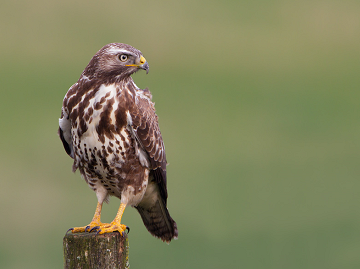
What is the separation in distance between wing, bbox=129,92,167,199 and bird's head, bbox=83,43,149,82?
0.37 m

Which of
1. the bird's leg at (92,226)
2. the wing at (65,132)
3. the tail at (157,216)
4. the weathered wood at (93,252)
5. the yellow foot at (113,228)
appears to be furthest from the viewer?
the tail at (157,216)

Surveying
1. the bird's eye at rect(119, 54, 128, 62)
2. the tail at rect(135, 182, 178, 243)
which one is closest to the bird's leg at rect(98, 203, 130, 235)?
the tail at rect(135, 182, 178, 243)

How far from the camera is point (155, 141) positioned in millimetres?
5203

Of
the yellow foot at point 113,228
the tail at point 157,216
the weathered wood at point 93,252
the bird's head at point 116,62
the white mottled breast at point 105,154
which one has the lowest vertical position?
the weathered wood at point 93,252

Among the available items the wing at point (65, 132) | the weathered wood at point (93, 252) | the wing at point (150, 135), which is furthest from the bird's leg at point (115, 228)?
the wing at point (65, 132)

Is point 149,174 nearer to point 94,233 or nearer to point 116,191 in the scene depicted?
point 116,191

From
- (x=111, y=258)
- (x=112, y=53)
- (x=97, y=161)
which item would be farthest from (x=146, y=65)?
(x=111, y=258)

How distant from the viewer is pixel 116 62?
4.87m

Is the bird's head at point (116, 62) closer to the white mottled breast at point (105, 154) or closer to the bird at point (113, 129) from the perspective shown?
the bird at point (113, 129)

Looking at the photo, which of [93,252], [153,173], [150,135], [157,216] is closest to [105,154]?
[150,135]

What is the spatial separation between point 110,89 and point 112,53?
14.0 inches

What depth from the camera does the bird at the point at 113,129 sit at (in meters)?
4.87

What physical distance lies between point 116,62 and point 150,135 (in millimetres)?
823

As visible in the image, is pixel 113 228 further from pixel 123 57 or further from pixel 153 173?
pixel 123 57
